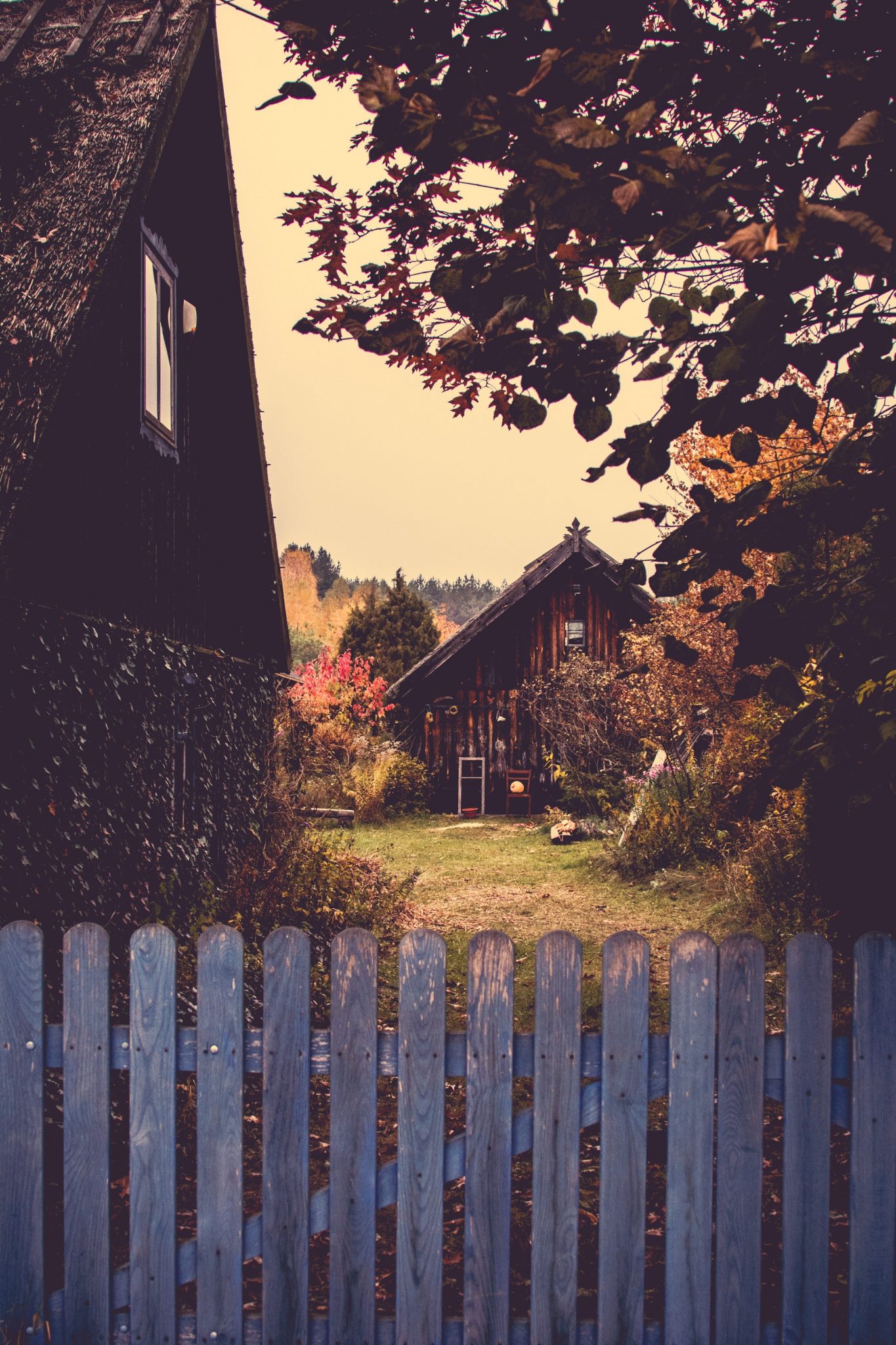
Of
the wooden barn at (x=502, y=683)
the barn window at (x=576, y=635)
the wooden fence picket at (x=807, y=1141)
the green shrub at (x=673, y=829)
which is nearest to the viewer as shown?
the wooden fence picket at (x=807, y=1141)

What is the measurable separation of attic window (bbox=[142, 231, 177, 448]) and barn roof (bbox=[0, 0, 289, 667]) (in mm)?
894

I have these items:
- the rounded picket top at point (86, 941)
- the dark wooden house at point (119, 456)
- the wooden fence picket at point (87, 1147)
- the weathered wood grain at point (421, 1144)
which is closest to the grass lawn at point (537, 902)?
the dark wooden house at point (119, 456)

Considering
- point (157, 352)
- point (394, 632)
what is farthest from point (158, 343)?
point (394, 632)

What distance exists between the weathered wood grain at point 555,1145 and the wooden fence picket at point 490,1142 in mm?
81

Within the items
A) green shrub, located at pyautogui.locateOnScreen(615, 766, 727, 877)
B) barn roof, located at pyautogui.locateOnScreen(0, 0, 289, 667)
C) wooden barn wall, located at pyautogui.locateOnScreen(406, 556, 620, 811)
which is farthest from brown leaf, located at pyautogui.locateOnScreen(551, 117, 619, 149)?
wooden barn wall, located at pyautogui.locateOnScreen(406, 556, 620, 811)

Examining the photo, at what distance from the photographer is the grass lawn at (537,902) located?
284 inches

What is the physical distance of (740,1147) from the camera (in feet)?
8.34

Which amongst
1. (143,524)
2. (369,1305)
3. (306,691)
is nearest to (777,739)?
(369,1305)

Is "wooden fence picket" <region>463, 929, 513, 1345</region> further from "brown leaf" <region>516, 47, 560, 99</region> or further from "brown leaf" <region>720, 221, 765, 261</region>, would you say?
"brown leaf" <region>516, 47, 560, 99</region>

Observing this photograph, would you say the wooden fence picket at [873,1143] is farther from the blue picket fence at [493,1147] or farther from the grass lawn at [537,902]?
the grass lawn at [537,902]

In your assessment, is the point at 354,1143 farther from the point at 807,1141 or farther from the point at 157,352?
the point at 157,352

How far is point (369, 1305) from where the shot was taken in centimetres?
256

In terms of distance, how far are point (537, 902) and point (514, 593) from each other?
11112mm

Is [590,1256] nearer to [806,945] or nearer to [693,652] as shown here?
[806,945]
